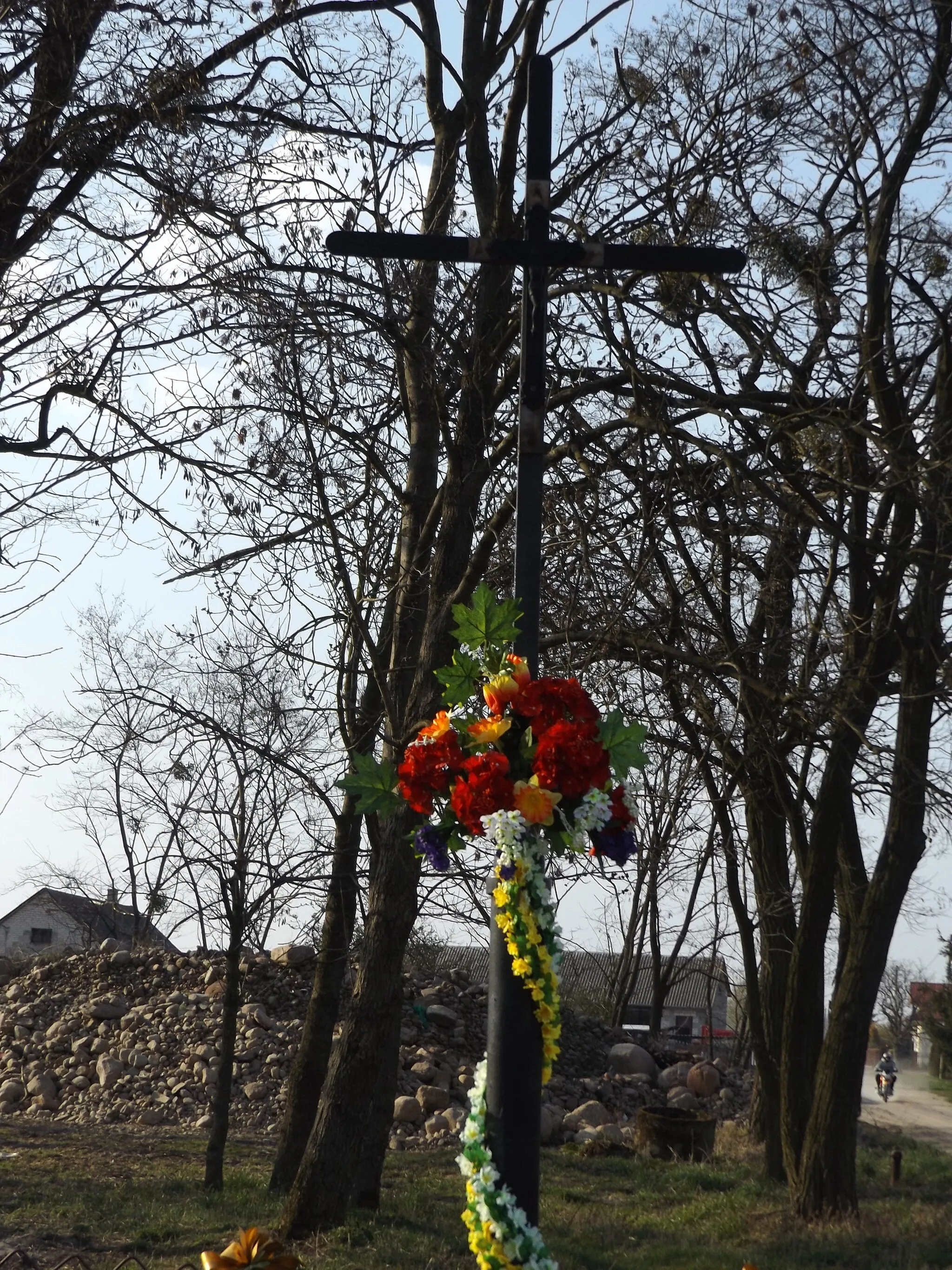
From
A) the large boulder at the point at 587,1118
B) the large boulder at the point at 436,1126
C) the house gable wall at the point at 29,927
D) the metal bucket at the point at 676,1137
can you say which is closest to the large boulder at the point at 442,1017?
the large boulder at the point at 587,1118

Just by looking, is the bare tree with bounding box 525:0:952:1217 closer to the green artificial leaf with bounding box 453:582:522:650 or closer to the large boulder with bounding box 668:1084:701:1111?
the green artificial leaf with bounding box 453:582:522:650

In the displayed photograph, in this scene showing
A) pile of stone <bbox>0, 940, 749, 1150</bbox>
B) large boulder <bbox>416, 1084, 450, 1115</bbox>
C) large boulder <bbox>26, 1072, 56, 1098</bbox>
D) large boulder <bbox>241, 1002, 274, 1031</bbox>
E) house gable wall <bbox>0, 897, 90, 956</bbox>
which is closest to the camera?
large boulder <bbox>416, 1084, 450, 1115</bbox>

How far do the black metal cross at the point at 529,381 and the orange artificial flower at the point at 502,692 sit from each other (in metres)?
0.15

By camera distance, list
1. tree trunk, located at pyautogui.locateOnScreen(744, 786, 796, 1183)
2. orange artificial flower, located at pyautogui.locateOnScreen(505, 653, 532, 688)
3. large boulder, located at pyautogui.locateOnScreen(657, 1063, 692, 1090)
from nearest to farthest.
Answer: orange artificial flower, located at pyautogui.locateOnScreen(505, 653, 532, 688)
tree trunk, located at pyautogui.locateOnScreen(744, 786, 796, 1183)
large boulder, located at pyautogui.locateOnScreen(657, 1063, 692, 1090)

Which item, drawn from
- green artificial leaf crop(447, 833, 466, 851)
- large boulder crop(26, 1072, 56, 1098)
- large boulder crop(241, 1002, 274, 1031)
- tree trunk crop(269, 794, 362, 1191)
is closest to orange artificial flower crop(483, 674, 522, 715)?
green artificial leaf crop(447, 833, 466, 851)

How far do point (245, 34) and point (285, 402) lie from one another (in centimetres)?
262

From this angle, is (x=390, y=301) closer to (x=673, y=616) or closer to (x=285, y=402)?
(x=285, y=402)

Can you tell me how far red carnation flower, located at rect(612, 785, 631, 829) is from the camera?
4.86m

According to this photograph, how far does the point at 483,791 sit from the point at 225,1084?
34.4 feet

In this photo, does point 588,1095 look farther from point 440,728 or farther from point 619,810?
point 440,728

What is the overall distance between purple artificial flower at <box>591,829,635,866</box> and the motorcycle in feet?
115

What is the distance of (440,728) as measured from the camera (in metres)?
4.91

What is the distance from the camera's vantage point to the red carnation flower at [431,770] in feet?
15.8

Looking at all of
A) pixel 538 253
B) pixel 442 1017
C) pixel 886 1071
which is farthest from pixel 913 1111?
pixel 538 253
